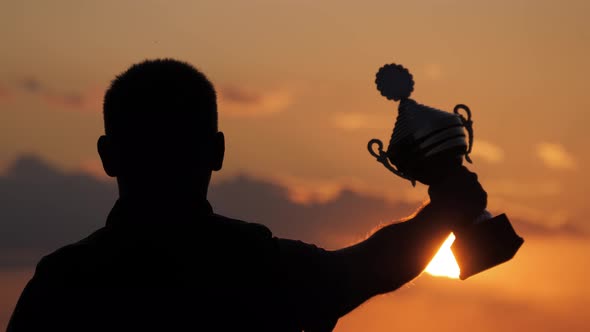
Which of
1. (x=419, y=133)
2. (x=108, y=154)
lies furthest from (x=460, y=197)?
(x=108, y=154)

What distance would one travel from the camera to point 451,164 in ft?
13.7

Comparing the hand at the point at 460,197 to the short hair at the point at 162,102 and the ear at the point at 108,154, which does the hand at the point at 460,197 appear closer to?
the short hair at the point at 162,102

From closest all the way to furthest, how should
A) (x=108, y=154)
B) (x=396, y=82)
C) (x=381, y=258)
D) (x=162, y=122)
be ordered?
(x=162, y=122) → (x=108, y=154) → (x=381, y=258) → (x=396, y=82)

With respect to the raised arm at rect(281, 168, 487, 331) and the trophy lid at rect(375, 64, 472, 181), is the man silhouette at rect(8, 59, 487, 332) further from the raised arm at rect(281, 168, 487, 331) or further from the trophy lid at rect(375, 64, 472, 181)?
the trophy lid at rect(375, 64, 472, 181)

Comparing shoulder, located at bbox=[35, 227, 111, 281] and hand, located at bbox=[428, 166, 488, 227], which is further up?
hand, located at bbox=[428, 166, 488, 227]

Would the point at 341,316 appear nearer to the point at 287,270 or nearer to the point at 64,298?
the point at 287,270

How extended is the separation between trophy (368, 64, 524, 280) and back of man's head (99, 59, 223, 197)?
4.35ft

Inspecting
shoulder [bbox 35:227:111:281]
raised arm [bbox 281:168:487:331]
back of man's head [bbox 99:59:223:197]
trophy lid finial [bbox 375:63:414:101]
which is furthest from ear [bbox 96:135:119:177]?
trophy lid finial [bbox 375:63:414:101]

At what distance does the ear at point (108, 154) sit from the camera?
11.5ft

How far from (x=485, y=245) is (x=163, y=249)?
185 cm

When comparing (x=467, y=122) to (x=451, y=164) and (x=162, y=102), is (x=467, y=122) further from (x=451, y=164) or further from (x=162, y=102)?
(x=162, y=102)

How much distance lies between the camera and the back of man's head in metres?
3.37

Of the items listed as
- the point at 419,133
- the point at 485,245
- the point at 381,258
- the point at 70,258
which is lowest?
the point at 70,258

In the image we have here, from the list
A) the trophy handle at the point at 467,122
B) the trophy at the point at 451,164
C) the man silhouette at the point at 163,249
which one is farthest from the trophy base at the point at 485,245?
the man silhouette at the point at 163,249
